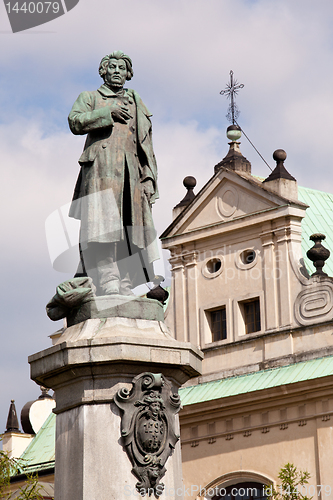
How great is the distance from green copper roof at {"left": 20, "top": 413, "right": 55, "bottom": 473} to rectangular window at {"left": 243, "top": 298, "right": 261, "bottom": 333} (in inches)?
286

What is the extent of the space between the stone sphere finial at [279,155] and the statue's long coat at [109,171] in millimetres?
19640

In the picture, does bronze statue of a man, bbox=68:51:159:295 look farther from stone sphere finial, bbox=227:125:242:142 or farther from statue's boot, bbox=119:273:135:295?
stone sphere finial, bbox=227:125:242:142

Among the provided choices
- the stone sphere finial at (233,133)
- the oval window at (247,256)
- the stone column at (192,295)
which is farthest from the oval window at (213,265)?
the stone sphere finial at (233,133)

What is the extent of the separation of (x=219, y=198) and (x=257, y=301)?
10.2 ft

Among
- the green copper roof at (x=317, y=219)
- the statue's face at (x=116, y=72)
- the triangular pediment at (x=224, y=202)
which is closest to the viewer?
the statue's face at (x=116, y=72)

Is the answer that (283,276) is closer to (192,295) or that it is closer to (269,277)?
(269,277)

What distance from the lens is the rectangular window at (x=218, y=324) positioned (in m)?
29.7

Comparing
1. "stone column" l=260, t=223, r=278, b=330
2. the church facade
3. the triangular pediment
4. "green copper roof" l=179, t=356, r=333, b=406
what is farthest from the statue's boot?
the triangular pediment

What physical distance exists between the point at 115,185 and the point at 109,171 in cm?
13

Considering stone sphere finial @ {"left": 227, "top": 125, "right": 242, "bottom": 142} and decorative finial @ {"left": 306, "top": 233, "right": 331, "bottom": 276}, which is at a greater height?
stone sphere finial @ {"left": 227, "top": 125, "right": 242, "bottom": 142}

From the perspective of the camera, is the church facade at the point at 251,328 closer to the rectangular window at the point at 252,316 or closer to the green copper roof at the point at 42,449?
the rectangular window at the point at 252,316

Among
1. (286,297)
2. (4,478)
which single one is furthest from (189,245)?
(4,478)

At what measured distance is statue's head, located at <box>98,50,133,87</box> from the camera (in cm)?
1017

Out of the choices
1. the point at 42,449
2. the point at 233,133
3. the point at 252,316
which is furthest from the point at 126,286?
the point at 42,449
